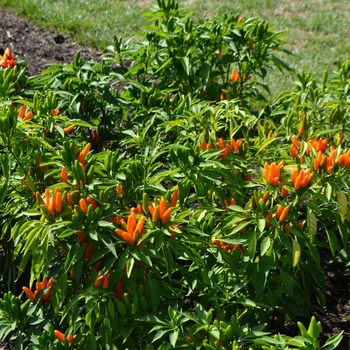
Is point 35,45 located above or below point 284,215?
below

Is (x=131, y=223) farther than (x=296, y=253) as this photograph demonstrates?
No

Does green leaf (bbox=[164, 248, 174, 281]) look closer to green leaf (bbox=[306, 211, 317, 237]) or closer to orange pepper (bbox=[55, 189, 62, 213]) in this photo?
orange pepper (bbox=[55, 189, 62, 213])

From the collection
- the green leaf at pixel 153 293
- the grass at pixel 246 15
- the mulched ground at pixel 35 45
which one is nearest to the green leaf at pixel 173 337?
the green leaf at pixel 153 293

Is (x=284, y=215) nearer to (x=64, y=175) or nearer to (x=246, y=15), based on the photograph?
(x=64, y=175)

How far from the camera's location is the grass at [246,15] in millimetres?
7648

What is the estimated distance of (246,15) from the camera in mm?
8086

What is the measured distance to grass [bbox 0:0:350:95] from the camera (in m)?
7.65

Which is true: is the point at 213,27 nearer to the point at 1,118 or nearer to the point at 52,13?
the point at 1,118

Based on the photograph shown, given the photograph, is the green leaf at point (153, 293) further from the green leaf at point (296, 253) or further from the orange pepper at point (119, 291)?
Result: the green leaf at point (296, 253)

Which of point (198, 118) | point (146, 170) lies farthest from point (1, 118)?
point (198, 118)

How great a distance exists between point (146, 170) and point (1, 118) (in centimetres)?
69

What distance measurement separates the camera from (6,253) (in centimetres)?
375

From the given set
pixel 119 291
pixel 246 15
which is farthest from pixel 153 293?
pixel 246 15

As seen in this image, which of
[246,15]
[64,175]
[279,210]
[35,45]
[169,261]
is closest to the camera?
[169,261]
